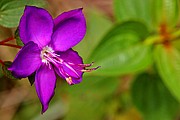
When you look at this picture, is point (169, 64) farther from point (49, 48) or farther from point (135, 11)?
point (49, 48)

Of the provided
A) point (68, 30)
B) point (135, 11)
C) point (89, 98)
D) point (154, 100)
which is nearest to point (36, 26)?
point (68, 30)

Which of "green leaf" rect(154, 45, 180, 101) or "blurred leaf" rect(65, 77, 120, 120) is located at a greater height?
"green leaf" rect(154, 45, 180, 101)

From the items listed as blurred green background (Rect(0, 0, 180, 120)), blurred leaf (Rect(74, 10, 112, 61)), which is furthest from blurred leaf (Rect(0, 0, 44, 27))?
blurred leaf (Rect(74, 10, 112, 61))

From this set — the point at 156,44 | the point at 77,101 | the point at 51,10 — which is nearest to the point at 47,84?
the point at 156,44

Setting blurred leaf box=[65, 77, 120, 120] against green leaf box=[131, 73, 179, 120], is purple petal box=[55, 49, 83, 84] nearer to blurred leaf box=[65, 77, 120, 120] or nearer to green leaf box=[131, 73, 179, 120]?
green leaf box=[131, 73, 179, 120]

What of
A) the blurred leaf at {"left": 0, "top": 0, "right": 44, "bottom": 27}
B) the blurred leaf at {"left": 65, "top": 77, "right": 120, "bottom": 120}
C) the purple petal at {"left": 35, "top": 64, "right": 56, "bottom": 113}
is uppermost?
the blurred leaf at {"left": 0, "top": 0, "right": 44, "bottom": 27}

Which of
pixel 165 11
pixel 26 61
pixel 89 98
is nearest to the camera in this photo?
pixel 26 61

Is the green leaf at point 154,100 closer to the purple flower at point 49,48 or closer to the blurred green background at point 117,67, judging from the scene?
the blurred green background at point 117,67
